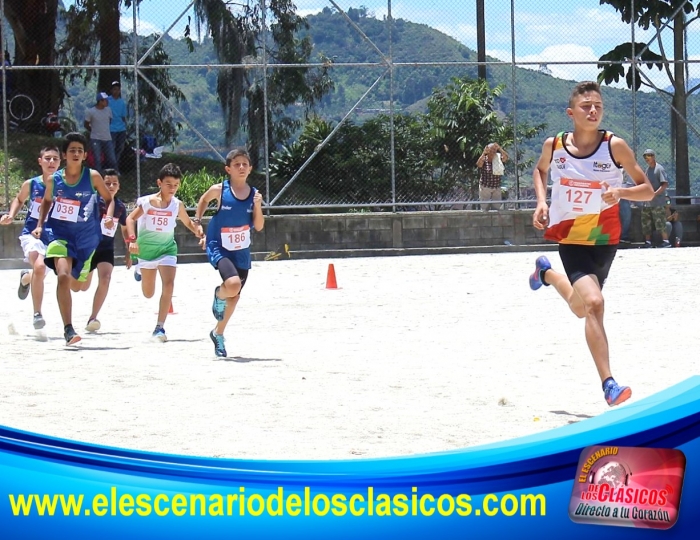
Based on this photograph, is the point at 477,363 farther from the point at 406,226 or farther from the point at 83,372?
the point at 406,226

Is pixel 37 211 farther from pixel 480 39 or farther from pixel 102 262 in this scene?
pixel 480 39

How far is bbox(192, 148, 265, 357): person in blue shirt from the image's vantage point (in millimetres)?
8703

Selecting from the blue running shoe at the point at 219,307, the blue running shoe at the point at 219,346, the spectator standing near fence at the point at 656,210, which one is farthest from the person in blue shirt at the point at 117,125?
the blue running shoe at the point at 219,346

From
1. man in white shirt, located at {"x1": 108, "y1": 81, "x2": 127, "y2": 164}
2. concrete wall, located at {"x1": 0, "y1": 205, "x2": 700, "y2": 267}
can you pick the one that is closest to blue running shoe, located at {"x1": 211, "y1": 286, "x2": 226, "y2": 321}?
concrete wall, located at {"x1": 0, "y1": 205, "x2": 700, "y2": 267}

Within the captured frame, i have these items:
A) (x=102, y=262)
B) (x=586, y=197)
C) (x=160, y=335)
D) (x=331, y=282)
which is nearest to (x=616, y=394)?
(x=586, y=197)

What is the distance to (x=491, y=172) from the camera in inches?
874

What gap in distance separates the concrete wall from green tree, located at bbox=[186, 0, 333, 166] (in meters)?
1.88

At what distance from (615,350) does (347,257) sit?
13.5 m

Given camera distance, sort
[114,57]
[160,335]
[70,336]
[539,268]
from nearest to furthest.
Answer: [539,268] < [70,336] < [160,335] < [114,57]

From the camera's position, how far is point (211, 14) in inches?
925

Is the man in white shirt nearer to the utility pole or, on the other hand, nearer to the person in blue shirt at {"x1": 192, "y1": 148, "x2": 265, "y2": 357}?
the utility pole

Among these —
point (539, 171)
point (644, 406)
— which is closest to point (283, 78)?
point (539, 171)

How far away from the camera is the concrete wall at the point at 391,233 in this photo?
21.7 meters

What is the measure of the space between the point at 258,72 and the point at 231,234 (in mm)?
14887
